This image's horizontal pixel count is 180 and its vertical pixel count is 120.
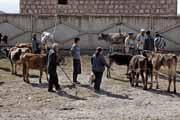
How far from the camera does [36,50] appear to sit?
76.1ft

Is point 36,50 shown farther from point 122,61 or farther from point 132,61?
point 132,61

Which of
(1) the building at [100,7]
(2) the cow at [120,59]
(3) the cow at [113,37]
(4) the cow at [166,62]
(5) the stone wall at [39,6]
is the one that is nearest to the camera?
(4) the cow at [166,62]

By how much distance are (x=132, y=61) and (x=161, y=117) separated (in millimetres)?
5008

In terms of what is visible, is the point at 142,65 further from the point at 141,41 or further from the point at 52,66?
the point at 141,41

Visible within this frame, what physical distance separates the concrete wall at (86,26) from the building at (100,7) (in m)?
2.57

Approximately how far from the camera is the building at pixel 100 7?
31.6 meters

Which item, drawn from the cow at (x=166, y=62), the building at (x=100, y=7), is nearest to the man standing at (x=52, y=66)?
the cow at (x=166, y=62)

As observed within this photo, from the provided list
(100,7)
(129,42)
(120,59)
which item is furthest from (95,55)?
(100,7)

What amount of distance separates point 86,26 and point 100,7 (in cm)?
309

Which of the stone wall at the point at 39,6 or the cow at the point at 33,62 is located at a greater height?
the stone wall at the point at 39,6

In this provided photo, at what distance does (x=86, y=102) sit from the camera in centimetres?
1572

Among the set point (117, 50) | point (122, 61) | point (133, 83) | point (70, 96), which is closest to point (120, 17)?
point (117, 50)

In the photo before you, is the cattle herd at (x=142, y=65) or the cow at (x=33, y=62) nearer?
the cattle herd at (x=142, y=65)

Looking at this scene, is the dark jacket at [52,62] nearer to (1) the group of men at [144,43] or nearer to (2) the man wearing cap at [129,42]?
(1) the group of men at [144,43]
